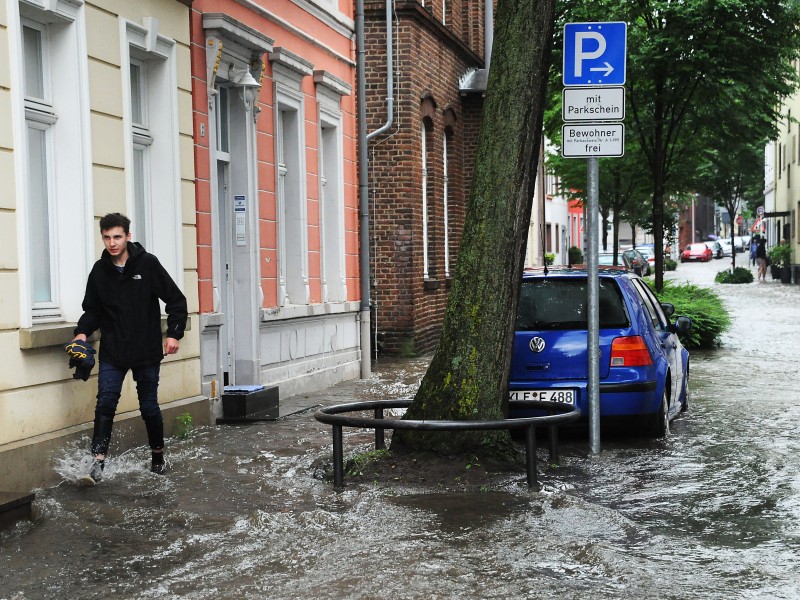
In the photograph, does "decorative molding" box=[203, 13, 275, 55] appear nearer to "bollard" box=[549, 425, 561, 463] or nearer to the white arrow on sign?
the white arrow on sign

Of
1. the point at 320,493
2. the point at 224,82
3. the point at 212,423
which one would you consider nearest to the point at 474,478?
the point at 320,493

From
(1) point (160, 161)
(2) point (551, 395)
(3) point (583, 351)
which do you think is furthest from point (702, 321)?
(1) point (160, 161)

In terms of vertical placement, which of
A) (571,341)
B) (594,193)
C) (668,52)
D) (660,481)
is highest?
(668,52)

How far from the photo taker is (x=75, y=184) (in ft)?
31.4

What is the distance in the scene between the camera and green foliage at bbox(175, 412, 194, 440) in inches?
434

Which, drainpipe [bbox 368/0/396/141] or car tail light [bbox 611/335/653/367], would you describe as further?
drainpipe [bbox 368/0/396/141]

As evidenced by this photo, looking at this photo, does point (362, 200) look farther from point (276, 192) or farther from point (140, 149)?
point (140, 149)

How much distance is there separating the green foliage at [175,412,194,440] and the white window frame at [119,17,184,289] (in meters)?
1.15

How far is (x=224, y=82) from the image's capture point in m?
12.9

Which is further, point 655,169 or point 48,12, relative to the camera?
point 655,169

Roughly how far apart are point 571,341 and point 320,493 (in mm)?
3021

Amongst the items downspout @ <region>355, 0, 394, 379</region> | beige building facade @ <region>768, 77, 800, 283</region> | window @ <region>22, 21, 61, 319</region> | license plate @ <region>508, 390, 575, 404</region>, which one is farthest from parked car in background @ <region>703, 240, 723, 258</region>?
window @ <region>22, 21, 61, 319</region>

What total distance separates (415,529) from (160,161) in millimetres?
5302

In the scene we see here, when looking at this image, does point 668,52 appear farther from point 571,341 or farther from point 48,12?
point 48,12
